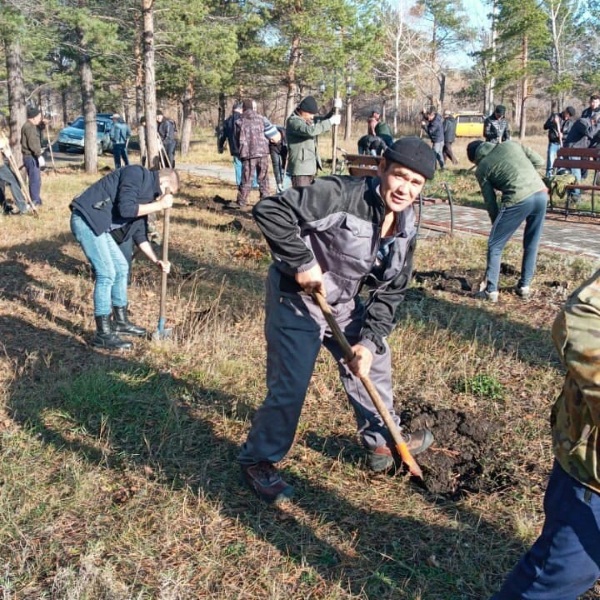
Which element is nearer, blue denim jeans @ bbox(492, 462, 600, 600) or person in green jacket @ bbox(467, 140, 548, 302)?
blue denim jeans @ bbox(492, 462, 600, 600)

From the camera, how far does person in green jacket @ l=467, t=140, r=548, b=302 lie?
5797 mm

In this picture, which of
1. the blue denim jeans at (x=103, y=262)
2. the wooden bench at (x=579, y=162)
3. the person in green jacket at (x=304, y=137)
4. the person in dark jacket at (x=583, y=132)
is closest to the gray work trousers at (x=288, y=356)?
the blue denim jeans at (x=103, y=262)

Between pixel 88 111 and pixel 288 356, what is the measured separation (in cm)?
1817

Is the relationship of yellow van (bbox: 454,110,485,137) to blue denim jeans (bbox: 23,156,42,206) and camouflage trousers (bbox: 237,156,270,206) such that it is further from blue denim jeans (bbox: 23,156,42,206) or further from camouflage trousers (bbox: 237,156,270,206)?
blue denim jeans (bbox: 23,156,42,206)

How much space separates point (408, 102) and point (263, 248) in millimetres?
52946

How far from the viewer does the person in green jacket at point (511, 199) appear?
19.0ft

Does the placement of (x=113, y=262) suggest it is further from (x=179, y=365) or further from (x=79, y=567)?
(x=79, y=567)

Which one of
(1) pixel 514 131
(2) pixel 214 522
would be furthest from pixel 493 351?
(1) pixel 514 131

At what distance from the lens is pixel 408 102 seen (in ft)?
186

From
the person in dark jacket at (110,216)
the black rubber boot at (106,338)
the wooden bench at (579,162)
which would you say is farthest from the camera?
the wooden bench at (579,162)

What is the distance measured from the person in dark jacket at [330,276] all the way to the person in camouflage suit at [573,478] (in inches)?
42.6

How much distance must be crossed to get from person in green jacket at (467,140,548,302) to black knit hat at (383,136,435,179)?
356cm

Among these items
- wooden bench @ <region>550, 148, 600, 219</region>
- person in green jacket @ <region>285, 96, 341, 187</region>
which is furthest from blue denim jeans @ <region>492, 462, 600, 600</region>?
wooden bench @ <region>550, 148, 600, 219</region>

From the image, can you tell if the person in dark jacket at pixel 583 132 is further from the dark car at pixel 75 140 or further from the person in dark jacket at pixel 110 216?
the dark car at pixel 75 140
